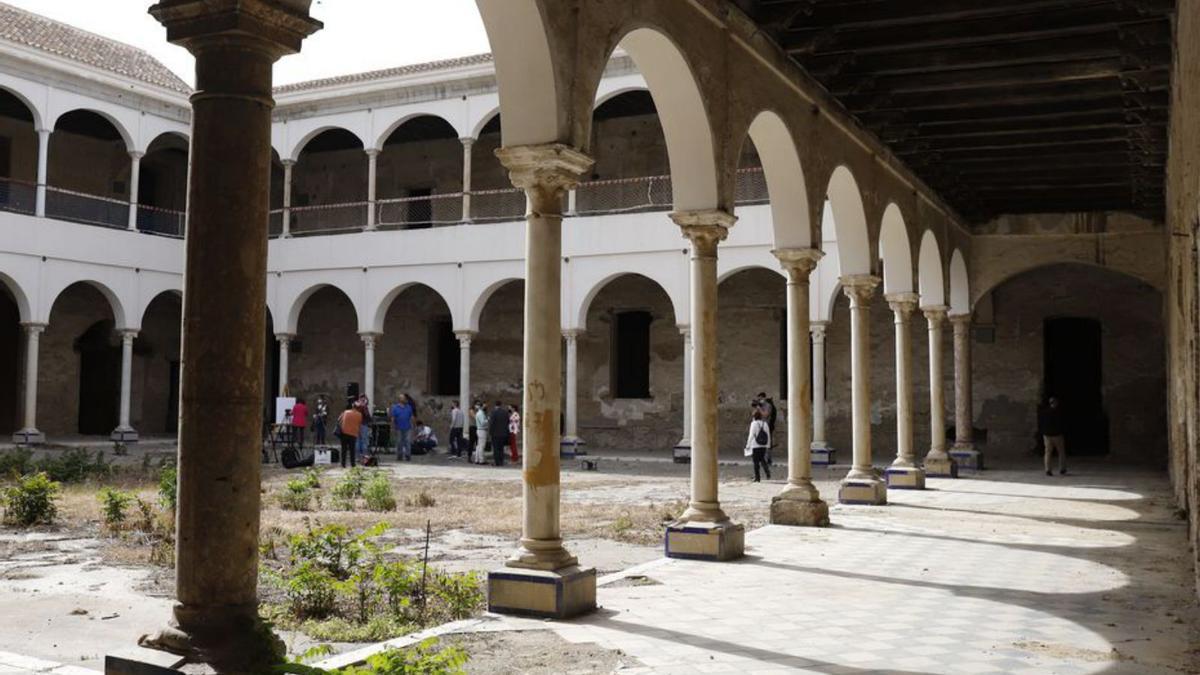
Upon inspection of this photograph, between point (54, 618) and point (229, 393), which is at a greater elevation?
point (229, 393)

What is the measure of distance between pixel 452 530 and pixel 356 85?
1652 cm

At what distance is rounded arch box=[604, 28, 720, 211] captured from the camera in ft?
26.7

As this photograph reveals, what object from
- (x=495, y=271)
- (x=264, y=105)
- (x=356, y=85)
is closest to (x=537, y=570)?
(x=264, y=105)

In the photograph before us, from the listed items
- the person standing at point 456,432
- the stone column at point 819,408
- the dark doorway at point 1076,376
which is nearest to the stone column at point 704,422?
the stone column at point 819,408

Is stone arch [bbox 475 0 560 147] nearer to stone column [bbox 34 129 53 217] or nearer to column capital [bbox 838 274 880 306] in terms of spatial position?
column capital [bbox 838 274 880 306]

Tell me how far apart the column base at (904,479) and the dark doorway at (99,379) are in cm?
1993

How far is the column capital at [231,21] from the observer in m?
4.11

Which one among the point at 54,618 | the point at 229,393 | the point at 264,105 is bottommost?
the point at 54,618

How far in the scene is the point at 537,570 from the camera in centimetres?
637

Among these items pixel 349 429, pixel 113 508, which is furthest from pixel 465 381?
pixel 113 508

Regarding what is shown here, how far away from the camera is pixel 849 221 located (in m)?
13.0

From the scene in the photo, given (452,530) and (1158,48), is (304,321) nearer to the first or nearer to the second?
(452,530)

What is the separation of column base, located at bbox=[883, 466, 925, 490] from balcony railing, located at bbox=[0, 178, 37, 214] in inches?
737

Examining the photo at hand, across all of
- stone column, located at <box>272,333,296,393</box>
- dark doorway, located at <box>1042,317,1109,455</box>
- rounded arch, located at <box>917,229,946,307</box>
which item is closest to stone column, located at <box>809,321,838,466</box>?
rounded arch, located at <box>917,229,946,307</box>
